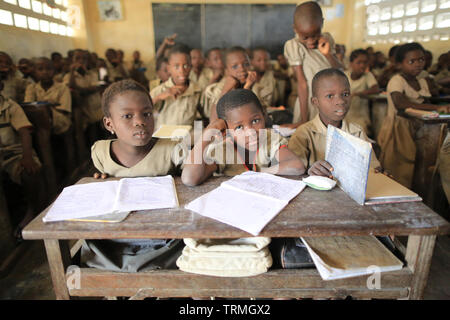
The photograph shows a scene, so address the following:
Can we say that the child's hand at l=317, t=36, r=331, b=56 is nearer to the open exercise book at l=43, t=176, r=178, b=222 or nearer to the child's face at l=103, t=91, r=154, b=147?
the child's face at l=103, t=91, r=154, b=147

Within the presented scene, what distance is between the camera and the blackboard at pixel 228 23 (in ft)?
21.5

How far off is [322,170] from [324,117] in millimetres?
533

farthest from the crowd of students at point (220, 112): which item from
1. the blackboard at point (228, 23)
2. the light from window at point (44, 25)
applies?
the blackboard at point (228, 23)

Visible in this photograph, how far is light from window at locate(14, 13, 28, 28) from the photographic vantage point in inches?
80.9

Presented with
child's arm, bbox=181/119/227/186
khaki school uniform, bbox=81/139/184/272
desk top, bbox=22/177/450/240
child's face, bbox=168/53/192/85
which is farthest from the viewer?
child's face, bbox=168/53/192/85

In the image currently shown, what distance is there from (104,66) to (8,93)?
3.53 metres

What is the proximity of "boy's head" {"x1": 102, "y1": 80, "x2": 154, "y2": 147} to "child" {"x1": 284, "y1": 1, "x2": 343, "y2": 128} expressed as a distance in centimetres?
113

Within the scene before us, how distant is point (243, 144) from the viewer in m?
1.48

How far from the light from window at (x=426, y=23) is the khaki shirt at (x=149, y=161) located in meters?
2.42

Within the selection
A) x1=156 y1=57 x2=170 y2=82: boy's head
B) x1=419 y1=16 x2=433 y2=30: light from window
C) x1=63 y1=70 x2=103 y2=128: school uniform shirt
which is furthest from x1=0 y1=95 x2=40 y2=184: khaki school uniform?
x1=419 y1=16 x2=433 y2=30: light from window

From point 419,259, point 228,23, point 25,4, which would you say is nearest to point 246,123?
point 419,259

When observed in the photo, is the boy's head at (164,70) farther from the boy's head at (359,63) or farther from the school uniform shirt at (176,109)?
the boy's head at (359,63)

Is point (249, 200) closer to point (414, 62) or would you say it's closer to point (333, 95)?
point (333, 95)

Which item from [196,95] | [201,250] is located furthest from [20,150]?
[201,250]
